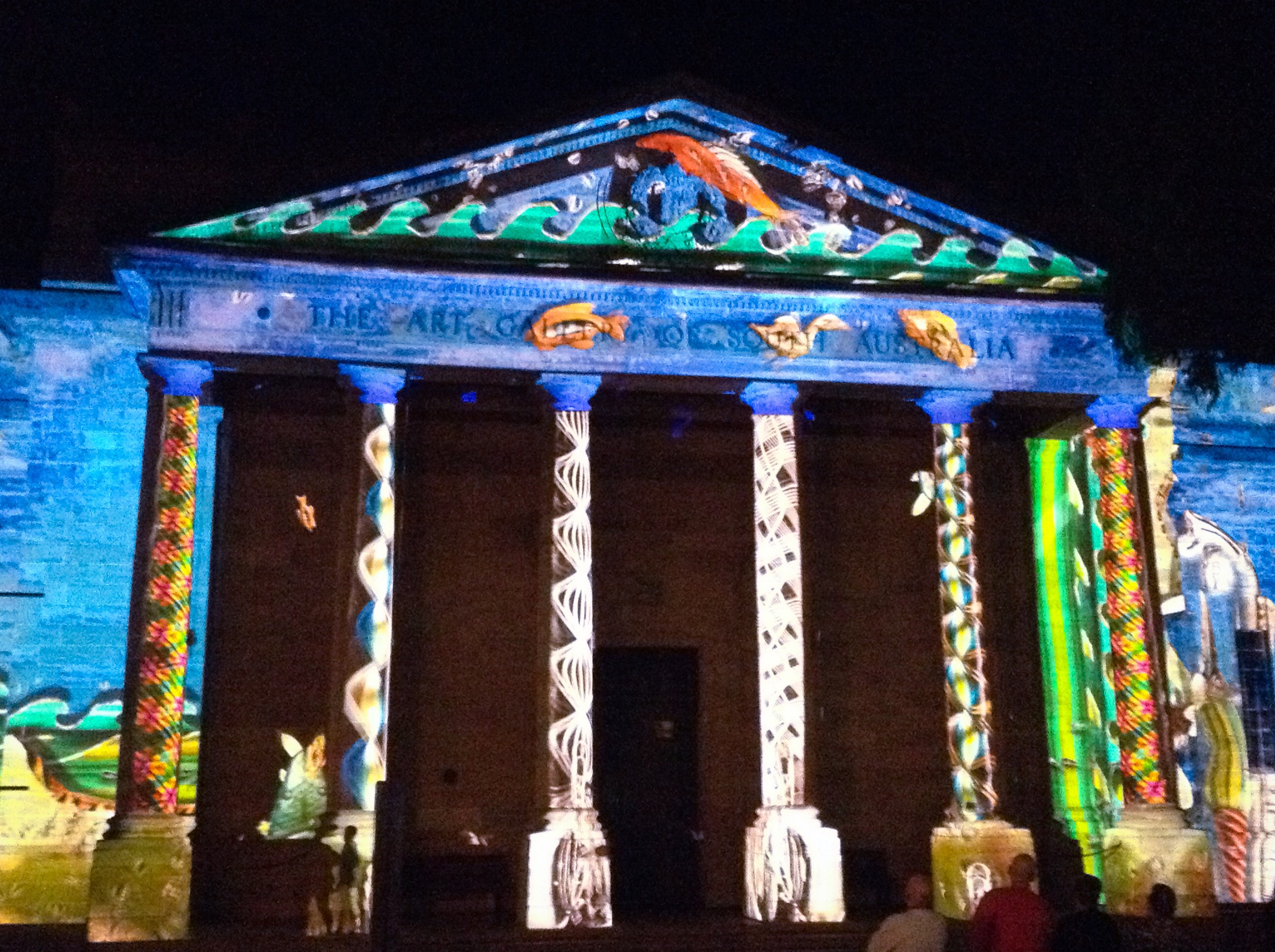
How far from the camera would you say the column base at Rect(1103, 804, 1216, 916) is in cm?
1360

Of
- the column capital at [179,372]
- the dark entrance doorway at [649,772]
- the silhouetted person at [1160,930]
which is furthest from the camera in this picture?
the dark entrance doorway at [649,772]

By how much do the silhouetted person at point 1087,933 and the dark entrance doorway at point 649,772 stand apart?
8.64 m

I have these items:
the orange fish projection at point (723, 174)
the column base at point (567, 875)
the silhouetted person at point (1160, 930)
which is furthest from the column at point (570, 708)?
the silhouetted person at point (1160, 930)

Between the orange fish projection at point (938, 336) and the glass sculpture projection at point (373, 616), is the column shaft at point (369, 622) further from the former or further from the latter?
the orange fish projection at point (938, 336)

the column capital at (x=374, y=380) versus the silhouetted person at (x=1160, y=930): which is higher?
the column capital at (x=374, y=380)

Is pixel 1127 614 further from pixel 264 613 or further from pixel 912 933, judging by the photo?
pixel 264 613

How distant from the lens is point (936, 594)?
1684 centimetres

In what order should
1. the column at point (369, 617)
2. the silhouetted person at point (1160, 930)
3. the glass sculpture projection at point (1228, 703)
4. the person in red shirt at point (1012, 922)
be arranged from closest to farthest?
1. the person in red shirt at point (1012, 922)
2. the silhouetted person at point (1160, 930)
3. the column at point (369, 617)
4. the glass sculpture projection at point (1228, 703)

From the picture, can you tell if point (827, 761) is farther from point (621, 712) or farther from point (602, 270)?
point (602, 270)

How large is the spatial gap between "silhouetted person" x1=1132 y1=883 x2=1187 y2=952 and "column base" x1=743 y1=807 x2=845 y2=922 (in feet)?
18.2

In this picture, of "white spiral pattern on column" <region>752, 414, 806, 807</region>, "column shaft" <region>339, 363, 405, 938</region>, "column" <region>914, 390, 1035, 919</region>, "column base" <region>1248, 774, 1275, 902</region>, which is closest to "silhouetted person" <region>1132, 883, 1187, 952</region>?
"column" <region>914, 390, 1035, 919</region>

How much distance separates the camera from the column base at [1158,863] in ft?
44.6

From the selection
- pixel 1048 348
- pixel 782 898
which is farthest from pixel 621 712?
pixel 1048 348

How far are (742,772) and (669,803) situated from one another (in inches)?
36.6
